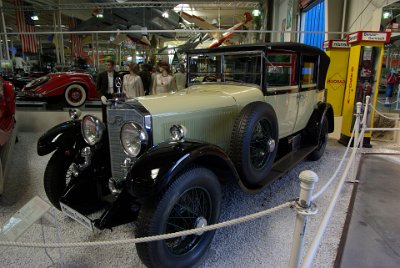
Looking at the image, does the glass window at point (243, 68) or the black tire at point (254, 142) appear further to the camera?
the glass window at point (243, 68)

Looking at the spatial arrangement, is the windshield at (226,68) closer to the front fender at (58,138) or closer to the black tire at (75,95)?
the front fender at (58,138)

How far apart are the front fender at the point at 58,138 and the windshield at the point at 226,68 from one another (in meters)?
1.49

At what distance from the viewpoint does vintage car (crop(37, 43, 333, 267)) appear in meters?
1.83

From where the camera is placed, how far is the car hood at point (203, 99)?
2.33 meters

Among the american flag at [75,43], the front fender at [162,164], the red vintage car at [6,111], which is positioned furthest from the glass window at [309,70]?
the american flag at [75,43]

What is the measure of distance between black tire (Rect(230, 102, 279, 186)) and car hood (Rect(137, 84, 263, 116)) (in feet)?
0.89

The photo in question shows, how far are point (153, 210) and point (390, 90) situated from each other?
5.90 metres

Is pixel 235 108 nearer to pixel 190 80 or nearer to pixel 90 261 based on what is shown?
pixel 190 80

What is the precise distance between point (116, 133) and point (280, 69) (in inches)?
77.2

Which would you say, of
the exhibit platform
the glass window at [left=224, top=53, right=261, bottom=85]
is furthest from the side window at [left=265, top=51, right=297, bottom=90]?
the exhibit platform

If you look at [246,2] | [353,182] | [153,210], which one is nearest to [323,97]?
[353,182]

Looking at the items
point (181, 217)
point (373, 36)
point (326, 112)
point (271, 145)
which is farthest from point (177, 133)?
point (373, 36)

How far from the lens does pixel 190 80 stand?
3590 mm

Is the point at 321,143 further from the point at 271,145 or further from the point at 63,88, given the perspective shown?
the point at 63,88
